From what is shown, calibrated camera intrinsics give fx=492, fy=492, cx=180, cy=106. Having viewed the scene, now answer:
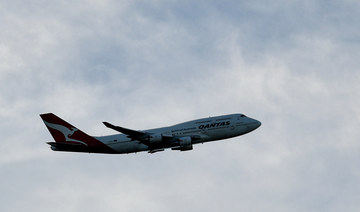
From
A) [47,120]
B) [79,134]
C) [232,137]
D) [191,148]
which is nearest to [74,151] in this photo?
[79,134]

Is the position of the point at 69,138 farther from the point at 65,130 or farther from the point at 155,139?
the point at 155,139

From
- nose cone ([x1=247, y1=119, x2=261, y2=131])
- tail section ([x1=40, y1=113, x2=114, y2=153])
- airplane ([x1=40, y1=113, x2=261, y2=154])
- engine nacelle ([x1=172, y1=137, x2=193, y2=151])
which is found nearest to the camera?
engine nacelle ([x1=172, y1=137, x2=193, y2=151])

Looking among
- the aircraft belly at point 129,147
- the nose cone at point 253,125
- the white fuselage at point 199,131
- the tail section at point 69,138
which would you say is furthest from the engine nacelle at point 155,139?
the nose cone at point 253,125

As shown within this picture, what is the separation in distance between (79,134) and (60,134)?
11.1 feet

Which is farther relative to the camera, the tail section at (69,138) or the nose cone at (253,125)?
the tail section at (69,138)

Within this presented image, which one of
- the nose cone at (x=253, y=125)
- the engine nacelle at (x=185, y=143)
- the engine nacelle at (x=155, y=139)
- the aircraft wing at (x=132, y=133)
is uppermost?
the nose cone at (x=253, y=125)

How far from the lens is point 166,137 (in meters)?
71.6

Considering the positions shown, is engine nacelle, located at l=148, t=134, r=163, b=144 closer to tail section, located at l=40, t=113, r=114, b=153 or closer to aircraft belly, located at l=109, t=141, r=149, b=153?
aircraft belly, located at l=109, t=141, r=149, b=153

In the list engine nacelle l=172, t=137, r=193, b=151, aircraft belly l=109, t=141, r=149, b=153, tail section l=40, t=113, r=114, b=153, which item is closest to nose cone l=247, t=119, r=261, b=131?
engine nacelle l=172, t=137, r=193, b=151

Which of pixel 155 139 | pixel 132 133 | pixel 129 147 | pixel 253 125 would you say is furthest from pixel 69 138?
pixel 253 125

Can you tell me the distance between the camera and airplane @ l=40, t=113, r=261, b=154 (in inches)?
2808

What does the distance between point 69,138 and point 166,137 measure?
16.7m

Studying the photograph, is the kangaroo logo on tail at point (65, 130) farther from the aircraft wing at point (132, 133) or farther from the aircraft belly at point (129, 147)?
the aircraft wing at point (132, 133)

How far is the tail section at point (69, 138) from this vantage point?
2928 inches
